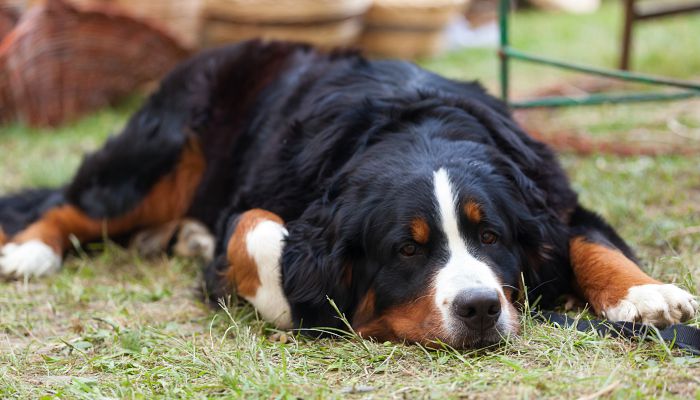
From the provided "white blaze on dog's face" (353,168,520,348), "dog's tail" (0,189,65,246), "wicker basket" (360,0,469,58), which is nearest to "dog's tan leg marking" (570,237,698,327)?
"white blaze on dog's face" (353,168,520,348)

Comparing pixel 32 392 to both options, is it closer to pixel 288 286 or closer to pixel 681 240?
pixel 288 286

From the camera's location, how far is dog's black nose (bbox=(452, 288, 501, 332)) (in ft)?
10.1

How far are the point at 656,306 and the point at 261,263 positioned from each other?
160 cm

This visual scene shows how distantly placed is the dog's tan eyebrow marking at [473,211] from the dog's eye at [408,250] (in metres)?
0.23

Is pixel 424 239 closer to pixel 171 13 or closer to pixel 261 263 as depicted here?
pixel 261 263

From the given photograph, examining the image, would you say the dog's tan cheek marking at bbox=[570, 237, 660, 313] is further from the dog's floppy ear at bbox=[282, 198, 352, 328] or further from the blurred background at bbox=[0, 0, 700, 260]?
the dog's floppy ear at bbox=[282, 198, 352, 328]

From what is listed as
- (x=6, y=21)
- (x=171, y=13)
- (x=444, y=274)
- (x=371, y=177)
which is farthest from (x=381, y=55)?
(x=444, y=274)

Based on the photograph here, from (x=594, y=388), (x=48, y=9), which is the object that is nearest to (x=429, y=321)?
(x=594, y=388)

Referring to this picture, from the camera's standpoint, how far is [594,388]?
2701 mm

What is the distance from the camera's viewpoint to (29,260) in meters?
4.84

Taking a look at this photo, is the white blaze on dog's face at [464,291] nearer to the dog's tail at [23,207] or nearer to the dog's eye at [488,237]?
the dog's eye at [488,237]

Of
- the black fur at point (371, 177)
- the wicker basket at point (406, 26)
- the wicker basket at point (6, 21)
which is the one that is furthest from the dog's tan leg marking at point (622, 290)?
the wicker basket at point (406, 26)

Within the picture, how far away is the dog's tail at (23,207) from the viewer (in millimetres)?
5250

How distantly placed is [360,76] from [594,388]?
214 centimetres
